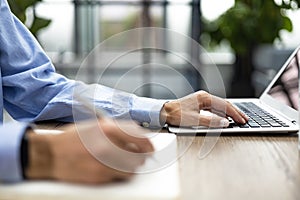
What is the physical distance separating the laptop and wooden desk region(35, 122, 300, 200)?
0.03 m

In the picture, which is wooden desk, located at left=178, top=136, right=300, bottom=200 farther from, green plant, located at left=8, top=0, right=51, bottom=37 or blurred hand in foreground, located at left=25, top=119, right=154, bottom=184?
green plant, located at left=8, top=0, right=51, bottom=37

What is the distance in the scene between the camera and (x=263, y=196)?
1.77ft

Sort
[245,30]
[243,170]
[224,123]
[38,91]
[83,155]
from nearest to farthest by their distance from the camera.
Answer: [83,155] < [243,170] < [224,123] < [38,91] < [245,30]

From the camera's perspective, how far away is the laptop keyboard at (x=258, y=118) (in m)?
0.91

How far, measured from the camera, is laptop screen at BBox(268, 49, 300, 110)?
39.0 inches

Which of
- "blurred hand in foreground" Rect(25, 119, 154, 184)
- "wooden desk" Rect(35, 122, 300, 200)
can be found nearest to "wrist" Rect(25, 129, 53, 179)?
"blurred hand in foreground" Rect(25, 119, 154, 184)

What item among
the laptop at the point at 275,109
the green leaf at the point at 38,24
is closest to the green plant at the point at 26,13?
the green leaf at the point at 38,24

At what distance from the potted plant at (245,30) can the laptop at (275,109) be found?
1974 millimetres

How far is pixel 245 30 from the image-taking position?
12.0 feet

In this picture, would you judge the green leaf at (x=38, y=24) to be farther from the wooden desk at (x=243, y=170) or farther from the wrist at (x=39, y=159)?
the wrist at (x=39, y=159)

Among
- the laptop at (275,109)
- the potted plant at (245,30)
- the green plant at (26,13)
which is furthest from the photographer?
the potted plant at (245,30)

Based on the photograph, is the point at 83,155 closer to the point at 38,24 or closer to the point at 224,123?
the point at 224,123

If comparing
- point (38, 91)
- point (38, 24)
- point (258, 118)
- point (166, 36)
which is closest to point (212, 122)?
point (258, 118)

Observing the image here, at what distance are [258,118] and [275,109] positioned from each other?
0.11 metres
